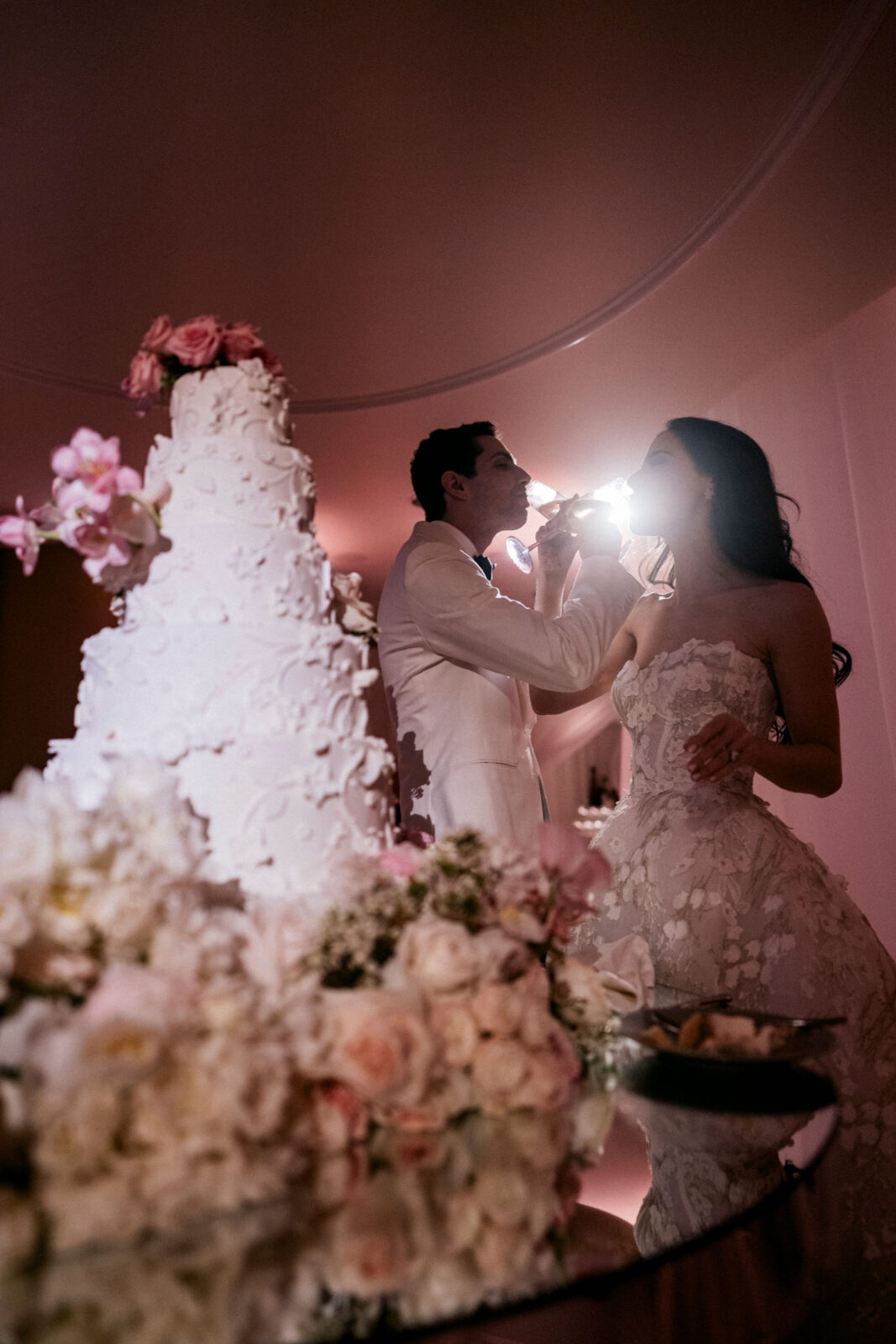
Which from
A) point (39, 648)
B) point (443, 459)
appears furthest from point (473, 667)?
point (39, 648)

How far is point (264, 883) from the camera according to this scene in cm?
128

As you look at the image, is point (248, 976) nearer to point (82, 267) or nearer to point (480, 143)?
point (480, 143)

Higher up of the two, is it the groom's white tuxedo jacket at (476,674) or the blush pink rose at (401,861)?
the groom's white tuxedo jacket at (476,674)

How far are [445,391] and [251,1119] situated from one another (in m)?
5.22

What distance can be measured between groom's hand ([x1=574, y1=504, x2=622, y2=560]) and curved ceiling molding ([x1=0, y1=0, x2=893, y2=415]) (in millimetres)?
2241

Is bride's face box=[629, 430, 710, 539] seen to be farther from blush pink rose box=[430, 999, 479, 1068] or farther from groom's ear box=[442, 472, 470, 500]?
→ blush pink rose box=[430, 999, 479, 1068]

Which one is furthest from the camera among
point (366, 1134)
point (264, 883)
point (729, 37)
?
point (729, 37)

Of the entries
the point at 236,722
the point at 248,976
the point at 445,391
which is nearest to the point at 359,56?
the point at 445,391

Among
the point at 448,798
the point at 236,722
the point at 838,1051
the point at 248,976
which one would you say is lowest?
the point at 838,1051

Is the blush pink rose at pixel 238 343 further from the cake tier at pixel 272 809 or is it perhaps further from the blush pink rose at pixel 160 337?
the cake tier at pixel 272 809

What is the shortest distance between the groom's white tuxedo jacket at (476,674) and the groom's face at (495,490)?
262 millimetres

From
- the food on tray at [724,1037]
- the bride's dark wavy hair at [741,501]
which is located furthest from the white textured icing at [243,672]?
the bride's dark wavy hair at [741,501]

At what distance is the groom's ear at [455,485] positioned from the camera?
8.37ft

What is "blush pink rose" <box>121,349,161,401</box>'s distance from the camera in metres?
1.50
